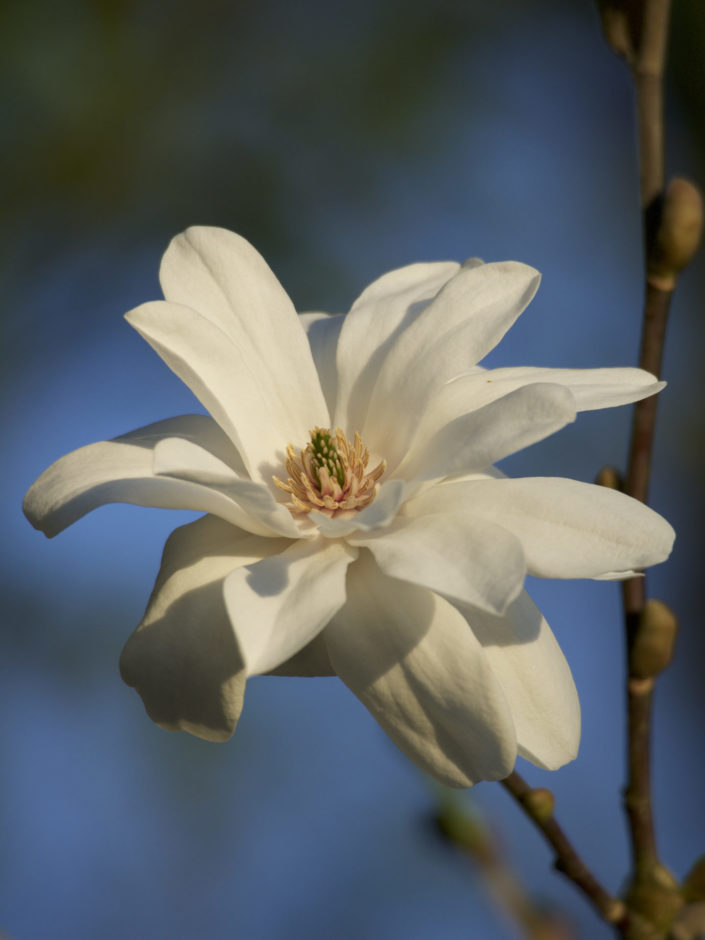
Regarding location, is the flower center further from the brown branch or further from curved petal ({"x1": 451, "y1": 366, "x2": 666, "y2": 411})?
the brown branch

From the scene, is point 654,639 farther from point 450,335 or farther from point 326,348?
point 326,348

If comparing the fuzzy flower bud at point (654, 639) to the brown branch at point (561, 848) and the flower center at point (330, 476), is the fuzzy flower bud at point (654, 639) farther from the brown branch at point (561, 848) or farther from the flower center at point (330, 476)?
the flower center at point (330, 476)

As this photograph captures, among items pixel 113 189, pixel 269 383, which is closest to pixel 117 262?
pixel 113 189

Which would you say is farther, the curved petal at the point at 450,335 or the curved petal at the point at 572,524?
the curved petal at the point at 450,335

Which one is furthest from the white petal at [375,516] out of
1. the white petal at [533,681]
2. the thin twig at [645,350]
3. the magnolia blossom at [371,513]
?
the thin twig at [645,350]

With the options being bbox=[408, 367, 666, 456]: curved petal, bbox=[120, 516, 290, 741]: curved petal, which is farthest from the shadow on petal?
bbox=[408, 367, 666, 456]: curved petal

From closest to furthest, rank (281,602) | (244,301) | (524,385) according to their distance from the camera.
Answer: (281,602)
(524,385)
(244,301)

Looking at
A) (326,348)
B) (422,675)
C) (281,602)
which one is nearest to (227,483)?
(281,602)
